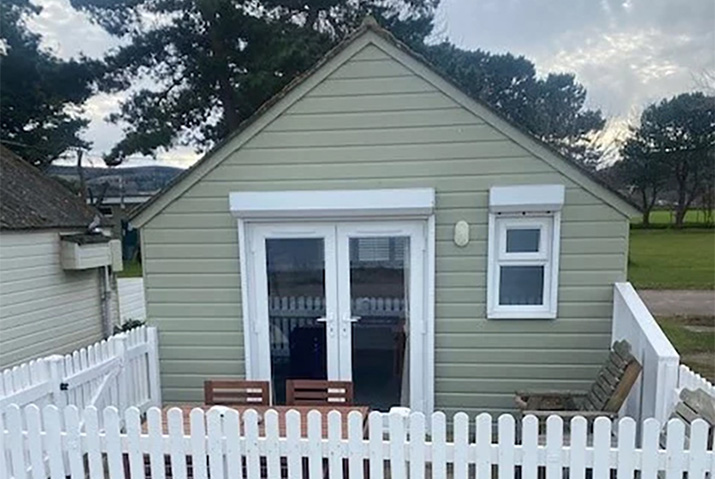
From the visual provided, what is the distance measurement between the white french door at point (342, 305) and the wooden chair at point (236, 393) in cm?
78

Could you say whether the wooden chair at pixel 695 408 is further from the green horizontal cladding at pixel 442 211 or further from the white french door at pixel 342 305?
the white french door at pixel 342 305

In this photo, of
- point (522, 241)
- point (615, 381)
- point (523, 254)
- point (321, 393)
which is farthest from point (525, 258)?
point (321, 393)

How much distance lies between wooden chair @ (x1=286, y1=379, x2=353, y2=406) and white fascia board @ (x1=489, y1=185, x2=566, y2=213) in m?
2.27

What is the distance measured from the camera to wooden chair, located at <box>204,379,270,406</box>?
15.9 feet

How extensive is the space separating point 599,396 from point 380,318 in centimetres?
221

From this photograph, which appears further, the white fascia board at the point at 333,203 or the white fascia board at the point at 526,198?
the white fascia board at the point at 333,203

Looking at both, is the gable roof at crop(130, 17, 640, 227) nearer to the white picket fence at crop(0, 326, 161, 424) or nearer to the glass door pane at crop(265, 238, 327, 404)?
the glass door pane at crop(265, 238, 327, 404)

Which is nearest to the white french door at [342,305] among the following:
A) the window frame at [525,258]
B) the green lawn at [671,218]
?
the window frame at [525,258]

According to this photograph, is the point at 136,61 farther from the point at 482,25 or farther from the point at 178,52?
the point at 482,25

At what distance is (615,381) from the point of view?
4.39 metres

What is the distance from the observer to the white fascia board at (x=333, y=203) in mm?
5312

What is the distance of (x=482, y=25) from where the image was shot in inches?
595

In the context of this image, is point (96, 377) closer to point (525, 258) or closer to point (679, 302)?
point (525, 258)

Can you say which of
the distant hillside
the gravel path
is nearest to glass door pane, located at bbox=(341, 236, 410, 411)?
the gravel path
